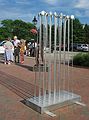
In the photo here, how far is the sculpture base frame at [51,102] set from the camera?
720 cm

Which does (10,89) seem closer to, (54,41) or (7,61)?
(54,41)

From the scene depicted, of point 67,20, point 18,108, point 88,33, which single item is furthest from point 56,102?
point 88,33

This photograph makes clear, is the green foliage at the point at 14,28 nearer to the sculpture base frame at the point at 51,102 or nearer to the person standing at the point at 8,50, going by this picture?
the person standing at the point at 8,50

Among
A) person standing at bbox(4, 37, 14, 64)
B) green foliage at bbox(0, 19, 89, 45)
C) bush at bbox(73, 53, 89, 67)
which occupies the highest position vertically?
green foliage at bbox(0, 19, 89, 45)

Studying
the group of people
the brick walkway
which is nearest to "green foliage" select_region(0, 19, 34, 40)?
the group of people

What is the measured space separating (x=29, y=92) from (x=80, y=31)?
75.2 metres

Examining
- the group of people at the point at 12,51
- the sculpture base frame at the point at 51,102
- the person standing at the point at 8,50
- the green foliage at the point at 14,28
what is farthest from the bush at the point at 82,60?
the green foliage at the point at 14,28

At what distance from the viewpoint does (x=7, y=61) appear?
19.8m

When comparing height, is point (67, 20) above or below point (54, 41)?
above

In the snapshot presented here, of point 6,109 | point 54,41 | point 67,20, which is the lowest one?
point 6,109

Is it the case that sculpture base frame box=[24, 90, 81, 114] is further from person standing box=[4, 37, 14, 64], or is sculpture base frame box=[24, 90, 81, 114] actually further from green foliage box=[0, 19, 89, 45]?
green foliage box=[0, 19, 89, 45]

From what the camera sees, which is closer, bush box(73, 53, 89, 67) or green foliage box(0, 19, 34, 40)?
bush box(73, 53, 89, 67)

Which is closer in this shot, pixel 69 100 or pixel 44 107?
pixel 44 107

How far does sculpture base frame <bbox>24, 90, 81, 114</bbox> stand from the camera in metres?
7.20
